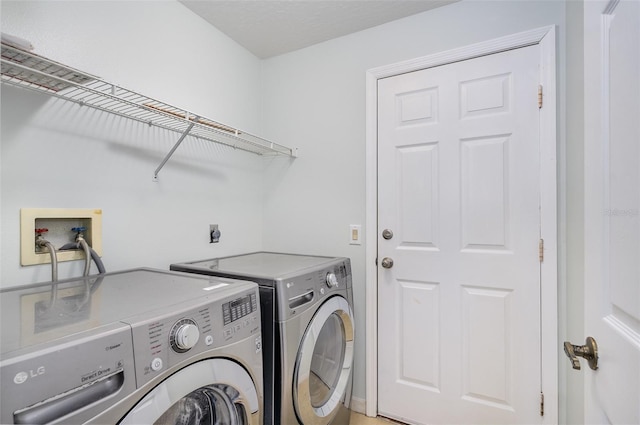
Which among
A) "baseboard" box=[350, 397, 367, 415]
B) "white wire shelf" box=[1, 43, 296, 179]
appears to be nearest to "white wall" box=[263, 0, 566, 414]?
"baseboard" box=[350, 397, 367, 415]

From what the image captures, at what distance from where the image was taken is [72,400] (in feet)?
1.94

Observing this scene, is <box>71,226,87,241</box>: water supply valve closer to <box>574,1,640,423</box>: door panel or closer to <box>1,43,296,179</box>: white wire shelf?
<box>1,43,296,179</box>: white wire shelf

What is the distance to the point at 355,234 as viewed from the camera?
6.48ft

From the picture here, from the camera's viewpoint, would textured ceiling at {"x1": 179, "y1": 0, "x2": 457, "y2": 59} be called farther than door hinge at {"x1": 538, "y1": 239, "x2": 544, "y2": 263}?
Yes

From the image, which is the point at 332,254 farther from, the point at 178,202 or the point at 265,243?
the point at 178,202

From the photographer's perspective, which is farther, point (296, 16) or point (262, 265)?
point (296, 16)

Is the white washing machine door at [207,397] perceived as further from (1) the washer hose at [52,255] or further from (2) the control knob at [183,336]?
(1) the washer hose at [52,255]

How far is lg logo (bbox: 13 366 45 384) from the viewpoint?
0.53 metres

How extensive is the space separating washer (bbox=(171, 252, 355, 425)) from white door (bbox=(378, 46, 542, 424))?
1.12 feet

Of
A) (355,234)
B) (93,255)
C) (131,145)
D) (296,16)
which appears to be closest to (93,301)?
(93,255)

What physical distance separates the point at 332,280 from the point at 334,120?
1062 millimetres

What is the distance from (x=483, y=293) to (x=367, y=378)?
0.85m

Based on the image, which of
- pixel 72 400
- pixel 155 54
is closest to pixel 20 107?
pixel 155 54

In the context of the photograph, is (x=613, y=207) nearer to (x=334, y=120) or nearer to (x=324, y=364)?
(x=324, y=364)
